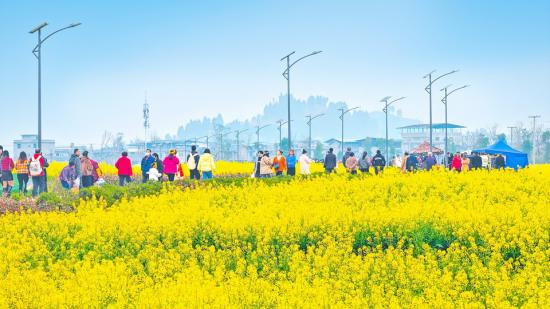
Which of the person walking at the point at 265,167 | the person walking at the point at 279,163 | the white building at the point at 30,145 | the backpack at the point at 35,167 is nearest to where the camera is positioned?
the backpack at the point at 35,167

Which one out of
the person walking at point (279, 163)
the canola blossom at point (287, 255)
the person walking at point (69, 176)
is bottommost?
the canola blossom at point (287, 255)

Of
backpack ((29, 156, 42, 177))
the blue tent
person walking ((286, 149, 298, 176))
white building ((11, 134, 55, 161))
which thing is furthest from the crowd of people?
white building ((11, 134, 55, 161))

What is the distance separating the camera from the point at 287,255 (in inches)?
435

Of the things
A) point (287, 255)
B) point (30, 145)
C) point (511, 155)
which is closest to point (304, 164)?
point (287, 255)

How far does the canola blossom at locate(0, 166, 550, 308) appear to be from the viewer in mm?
8266

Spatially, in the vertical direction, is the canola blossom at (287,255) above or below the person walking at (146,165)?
below

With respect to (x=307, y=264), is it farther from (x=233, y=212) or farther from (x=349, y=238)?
(x=233, y=212)

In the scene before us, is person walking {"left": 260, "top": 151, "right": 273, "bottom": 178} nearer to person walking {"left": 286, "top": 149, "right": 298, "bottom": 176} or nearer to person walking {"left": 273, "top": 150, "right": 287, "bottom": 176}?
person walking {"left": 273, "top": 150, "right": 287, "bottom": 176}

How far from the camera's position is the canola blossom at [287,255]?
27.1ft

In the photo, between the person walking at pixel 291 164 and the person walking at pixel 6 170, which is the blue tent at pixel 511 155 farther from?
the person walking at pixel 6 170

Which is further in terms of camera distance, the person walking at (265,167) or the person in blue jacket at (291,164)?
the person in blue jacket at (291,164)

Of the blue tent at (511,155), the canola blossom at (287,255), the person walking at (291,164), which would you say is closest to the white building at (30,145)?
the blue tent at (511,155)

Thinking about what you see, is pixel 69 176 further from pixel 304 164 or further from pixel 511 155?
pixel 511 155

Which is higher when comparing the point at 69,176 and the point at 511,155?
the point at 511,155
